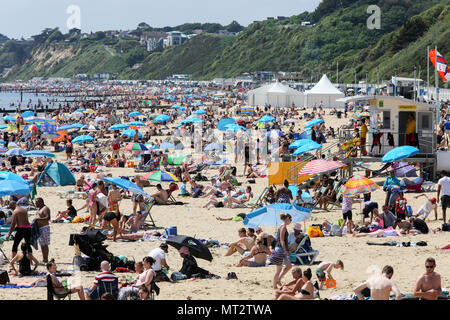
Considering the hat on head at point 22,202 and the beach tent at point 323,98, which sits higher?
the beach tent at point 323,98

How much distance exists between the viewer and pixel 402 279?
28.9 ft

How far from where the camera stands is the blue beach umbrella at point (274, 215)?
412 inches

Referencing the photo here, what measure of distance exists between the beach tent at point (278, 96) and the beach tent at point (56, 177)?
3155 centimetres

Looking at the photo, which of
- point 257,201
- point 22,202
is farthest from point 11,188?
point 257,201

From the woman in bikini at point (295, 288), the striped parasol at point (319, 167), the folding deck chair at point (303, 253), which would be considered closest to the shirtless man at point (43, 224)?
the folding deck chair at point (303, 253)

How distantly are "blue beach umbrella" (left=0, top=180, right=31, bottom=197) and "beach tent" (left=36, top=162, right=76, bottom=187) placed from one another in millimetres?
6752

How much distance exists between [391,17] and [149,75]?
72.3 meters

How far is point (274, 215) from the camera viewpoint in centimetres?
1050

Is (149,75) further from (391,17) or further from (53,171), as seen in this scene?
(53,171)

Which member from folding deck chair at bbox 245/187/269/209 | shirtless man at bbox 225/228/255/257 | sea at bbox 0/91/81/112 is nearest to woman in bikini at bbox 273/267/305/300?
shirtless man at bbox 225/228/255/257

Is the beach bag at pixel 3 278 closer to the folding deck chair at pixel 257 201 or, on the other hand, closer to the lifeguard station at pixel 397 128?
the folding deck chair at pixel 257 201

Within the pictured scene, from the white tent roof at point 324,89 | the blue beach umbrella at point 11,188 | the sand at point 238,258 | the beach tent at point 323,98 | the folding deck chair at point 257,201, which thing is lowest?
the sand at point 238,258

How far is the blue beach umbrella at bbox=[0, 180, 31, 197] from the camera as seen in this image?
1174 centimetres
